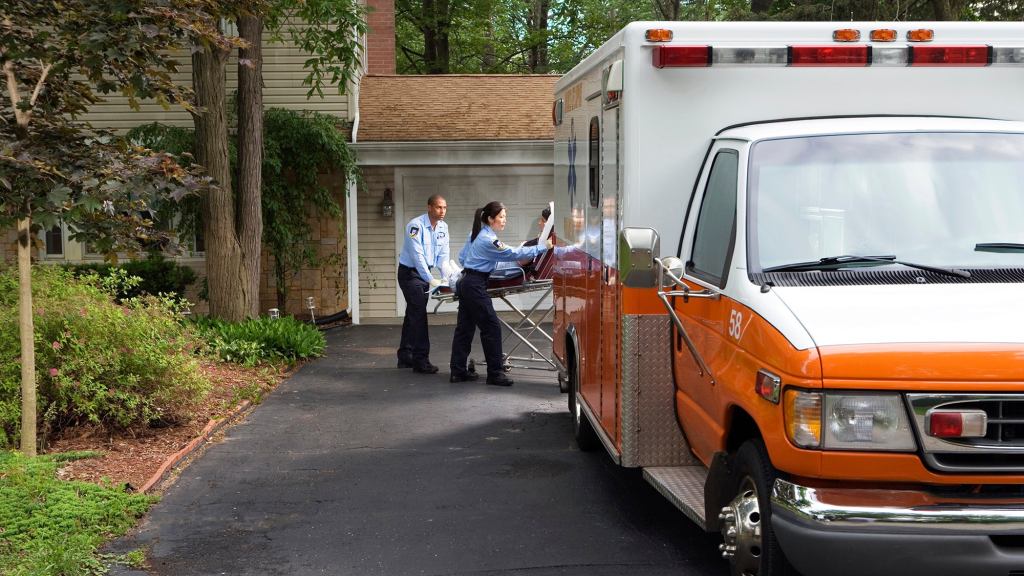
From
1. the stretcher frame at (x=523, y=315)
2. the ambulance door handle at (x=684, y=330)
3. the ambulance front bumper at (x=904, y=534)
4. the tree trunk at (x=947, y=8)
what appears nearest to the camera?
the ambulance front bumper at (x=904, y=534)

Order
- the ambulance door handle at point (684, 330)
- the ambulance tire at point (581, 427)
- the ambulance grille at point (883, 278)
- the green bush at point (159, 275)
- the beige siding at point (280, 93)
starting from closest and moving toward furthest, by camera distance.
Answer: the ambulance grille at point (883, 278) < the ambulance door handle at point (684, 330) < the ambulance tire at point (581, 427) < the green bush at point (159, 275) < the beige siding at point (280, 93)

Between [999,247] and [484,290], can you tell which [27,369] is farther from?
[999,247]

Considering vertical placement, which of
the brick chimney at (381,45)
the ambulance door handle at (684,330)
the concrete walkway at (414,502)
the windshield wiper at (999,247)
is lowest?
the concrete walkway at (414,502)

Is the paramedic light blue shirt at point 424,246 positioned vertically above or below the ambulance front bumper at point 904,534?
above

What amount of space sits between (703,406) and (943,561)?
1.55 meters

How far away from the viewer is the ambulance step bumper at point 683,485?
5.21 metres

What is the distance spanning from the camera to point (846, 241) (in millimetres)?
4812

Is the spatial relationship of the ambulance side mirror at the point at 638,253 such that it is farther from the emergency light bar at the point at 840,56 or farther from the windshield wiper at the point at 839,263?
the emergency light bar at the point at 840,56

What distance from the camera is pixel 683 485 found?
5.62 meters

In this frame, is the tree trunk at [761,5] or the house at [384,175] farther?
the tree trunk at [761,5]

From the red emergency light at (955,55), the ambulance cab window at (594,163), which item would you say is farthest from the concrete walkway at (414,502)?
the red emergency light at (955,55)

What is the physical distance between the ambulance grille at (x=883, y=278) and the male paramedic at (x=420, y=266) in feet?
26.0

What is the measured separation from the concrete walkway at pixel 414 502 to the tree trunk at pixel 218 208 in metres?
3.59

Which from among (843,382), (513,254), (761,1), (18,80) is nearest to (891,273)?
(843,382)
